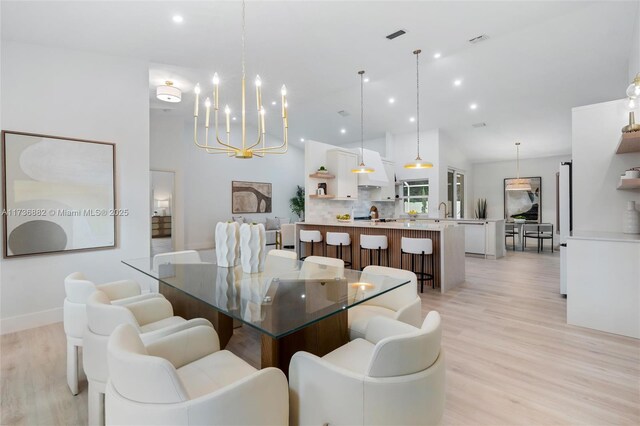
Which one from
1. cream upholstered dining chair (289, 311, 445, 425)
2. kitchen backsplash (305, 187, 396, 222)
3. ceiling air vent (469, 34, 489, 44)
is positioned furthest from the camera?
kitchen backsplash (305, 187, 396, 222)

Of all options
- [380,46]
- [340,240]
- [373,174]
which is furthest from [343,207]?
[380,46]

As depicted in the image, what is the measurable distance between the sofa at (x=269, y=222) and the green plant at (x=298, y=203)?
51 centimetres

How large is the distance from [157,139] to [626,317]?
835 centimetres

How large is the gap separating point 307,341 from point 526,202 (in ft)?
34.7

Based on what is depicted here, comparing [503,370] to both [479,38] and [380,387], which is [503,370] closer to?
[380,387]

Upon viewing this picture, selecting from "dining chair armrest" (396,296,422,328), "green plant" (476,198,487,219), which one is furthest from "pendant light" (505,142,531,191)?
"dining chair armrest" (396,296,422,328)

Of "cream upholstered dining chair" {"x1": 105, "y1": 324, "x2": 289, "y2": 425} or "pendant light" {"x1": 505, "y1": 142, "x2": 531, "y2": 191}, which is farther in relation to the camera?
"pendant light" {"x1": 505, "y1": 142, "x2": 531, "y2": 191}

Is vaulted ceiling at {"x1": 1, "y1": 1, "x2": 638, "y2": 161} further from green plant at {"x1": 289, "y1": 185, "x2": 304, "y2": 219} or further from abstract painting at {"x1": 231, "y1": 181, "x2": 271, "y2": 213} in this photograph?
green plant at {"x1": 289, "y1": 185, "x2": 304, "y2": 219}

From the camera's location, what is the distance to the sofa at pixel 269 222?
9094mm

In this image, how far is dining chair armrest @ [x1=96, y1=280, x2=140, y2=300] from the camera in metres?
2.39

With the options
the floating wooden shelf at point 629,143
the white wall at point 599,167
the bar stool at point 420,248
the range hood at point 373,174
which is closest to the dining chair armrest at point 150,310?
the bar stool at point 420,248

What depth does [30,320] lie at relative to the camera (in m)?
3.32

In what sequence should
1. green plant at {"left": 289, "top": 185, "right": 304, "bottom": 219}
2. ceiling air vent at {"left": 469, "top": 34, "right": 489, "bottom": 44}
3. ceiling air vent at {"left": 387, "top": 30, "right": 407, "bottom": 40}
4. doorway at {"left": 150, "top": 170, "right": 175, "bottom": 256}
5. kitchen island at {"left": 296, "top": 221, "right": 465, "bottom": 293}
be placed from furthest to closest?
1. green plant at {"left": 289, "top": 185, "right": 304, "bottom": 219}
2. doorway at {"left": 150, "top": 170, "right": 175, "bottom": 256}
3. kitchen island at {"left": 296, "top": 221, "right": 465, "bottom": 293}
4. ceiling air vent at {"left": 469, "top": 34, "right": 489, "bottom": 44}
5. ceiling air vent at {"left": 387, "top": 30, "right": 407, "bottom": 40}

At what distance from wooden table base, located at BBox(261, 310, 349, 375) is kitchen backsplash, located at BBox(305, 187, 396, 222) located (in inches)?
186
